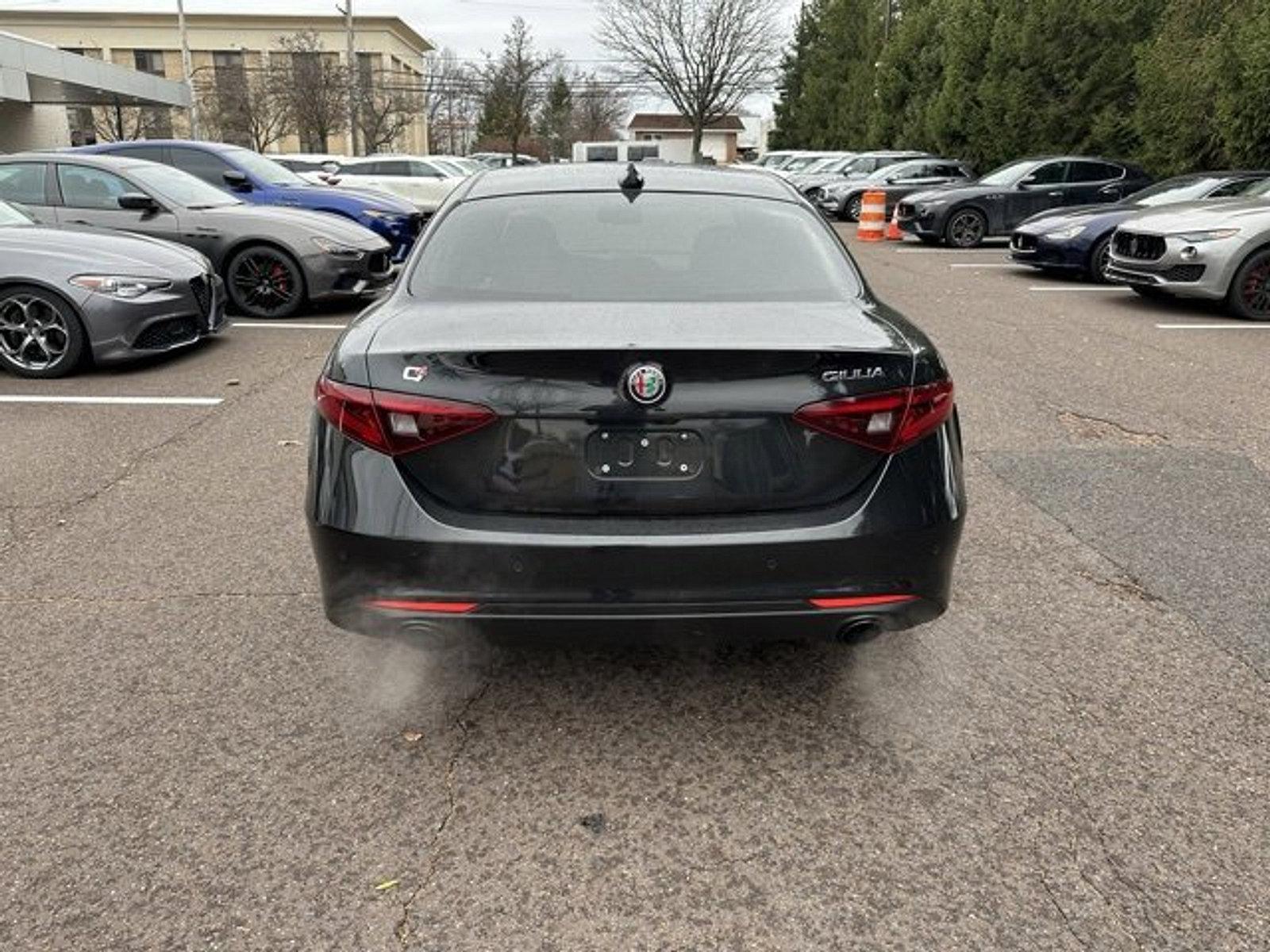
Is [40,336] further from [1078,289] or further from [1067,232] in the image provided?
[1067,232]

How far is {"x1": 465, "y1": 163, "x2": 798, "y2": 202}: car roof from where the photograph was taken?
11.7 ft

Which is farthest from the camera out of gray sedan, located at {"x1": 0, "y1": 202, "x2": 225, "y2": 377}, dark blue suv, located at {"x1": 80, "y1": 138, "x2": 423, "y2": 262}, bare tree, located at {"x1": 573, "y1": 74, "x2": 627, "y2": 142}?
bare tree, located at {"x1": 573, "y1": 74, "x2": 627, "y2": 142}

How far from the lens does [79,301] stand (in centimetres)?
689

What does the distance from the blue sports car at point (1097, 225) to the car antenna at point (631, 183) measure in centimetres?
1005

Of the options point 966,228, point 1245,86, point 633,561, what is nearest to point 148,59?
Answer: point 966,228

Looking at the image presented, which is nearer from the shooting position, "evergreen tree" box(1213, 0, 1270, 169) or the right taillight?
the right taillight

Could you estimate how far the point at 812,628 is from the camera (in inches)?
101

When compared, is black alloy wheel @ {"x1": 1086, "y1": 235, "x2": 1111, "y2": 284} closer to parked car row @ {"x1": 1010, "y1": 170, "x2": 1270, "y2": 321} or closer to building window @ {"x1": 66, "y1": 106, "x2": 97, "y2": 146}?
parked car row @ {"x1": 1010, "y1": 170, "x2": 1270, "y2": 321}

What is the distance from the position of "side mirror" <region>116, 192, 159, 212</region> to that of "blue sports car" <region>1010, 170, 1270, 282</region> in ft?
34.6

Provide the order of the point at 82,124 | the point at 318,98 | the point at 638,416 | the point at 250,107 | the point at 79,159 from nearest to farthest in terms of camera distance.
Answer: the point at 638,416, the point at 79,159, the point at 318,98, the point at 82,124, the point at 250,107

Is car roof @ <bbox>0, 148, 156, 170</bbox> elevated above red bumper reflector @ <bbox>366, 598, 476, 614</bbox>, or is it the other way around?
car roof @ <bbox>0, 148, 156, 170</bbox>

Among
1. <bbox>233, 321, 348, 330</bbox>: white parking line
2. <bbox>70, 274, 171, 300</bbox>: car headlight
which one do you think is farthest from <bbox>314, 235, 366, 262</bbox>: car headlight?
<bbox>70, 274, 171, 300</bbox>: car headlight

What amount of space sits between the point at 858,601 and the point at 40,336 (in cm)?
674

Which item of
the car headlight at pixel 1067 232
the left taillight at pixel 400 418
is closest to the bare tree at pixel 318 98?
the car headlight at pixel 1067 232
